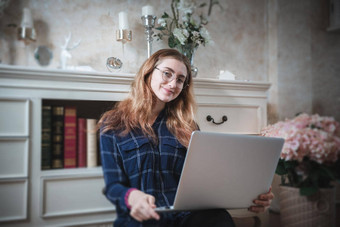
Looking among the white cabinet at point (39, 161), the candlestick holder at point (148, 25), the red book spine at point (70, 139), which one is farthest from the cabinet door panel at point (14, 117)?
the candlestick holder at point (148, 25)

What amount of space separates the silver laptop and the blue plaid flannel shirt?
0.49 ft

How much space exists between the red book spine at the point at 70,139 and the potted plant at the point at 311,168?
63cm

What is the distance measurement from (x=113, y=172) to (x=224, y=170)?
325mm

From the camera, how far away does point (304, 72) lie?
114 cm

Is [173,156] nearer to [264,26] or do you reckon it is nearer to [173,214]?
[173,214]

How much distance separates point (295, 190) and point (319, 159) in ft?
0.34

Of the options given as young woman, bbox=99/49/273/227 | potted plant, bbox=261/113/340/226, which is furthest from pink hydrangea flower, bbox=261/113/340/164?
young woman, bbox=99/49/273/227

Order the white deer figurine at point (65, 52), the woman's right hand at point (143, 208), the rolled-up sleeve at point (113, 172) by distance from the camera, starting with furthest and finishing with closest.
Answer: the white deer figurine at point (65, 52) → the rolled-up sleeve at point (113, 172) → the woman's right hand at point (143, 208)

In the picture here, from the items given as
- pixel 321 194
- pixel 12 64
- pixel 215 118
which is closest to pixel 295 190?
pixel 321 194

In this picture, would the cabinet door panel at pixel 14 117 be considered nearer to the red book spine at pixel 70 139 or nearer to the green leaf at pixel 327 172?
the red book spine at pixel 70 139

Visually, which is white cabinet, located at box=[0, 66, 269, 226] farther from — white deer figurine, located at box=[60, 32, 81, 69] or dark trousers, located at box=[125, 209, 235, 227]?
dark trousers, located at box=[125, 209, 235, 227]

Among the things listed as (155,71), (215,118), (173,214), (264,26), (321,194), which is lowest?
(173,214)

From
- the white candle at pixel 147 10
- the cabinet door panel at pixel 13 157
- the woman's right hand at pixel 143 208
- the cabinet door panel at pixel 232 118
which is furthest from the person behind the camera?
the cabinet door panel at pixel 232 118

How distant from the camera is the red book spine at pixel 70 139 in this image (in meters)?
0.92
